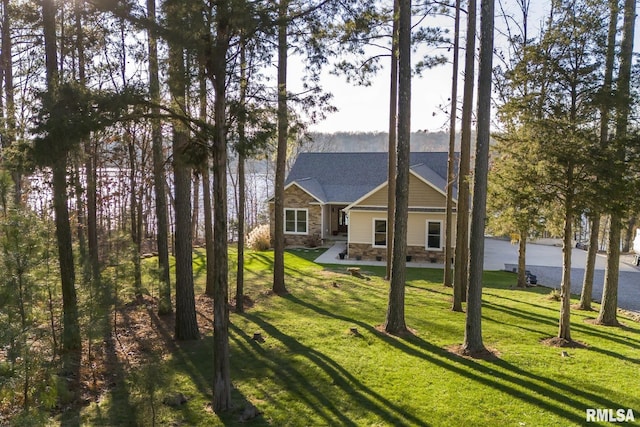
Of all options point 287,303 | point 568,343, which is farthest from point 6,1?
point 568,343

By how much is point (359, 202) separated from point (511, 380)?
14038 millimetres

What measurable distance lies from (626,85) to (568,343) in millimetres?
A: 5083

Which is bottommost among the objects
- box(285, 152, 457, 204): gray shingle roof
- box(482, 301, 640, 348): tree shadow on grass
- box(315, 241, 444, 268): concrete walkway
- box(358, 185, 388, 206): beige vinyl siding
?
box(315, 241, 444, 268): concrete walkway

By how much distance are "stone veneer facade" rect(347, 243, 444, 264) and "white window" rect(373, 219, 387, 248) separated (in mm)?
240

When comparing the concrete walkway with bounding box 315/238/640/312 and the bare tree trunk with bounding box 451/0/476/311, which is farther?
the concrete walkway with bounding box 315/238/640/312

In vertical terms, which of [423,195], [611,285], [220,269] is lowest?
[611,285]

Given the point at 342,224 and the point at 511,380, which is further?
the point at 342,224

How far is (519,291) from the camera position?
14422mm

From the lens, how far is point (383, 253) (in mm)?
20062

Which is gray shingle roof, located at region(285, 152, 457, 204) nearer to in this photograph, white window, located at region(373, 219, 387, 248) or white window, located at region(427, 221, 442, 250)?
white window, located at region(373, 219, 387, 248)

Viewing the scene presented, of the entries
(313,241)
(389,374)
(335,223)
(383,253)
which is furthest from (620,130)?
(335,223)

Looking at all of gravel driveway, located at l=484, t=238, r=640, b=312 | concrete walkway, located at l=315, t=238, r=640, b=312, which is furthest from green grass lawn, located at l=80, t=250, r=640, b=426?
Result: concrete walkway, located at l=315, t=238, r=640, b=312

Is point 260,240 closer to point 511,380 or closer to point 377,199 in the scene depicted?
point 377,199

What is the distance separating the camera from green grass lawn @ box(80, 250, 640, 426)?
5496 mm
